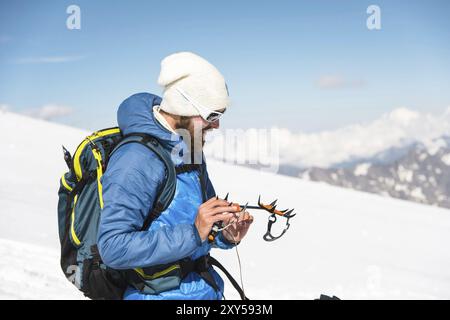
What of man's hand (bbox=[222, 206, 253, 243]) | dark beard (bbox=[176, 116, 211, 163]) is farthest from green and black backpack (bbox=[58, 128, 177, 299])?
man's hand (bbox=[222, 206, 253, 243])

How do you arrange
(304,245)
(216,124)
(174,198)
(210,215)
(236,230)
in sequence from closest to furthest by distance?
(210,215) → (174,198) → (216,124) → (236,230) → (304,245)

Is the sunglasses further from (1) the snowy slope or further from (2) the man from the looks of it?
(1) the snowy slope

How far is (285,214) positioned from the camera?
1953mm

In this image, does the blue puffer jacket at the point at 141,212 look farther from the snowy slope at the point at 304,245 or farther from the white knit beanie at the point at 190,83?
the snowy slope at the point at 304,245

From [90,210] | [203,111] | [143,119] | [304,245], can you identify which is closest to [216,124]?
[203,111]

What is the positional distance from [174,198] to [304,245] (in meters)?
6.63

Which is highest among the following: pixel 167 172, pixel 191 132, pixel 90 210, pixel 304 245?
pixel 191 132

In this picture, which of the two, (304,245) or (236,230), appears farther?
(304,245)

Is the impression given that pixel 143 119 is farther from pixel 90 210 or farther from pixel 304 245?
pixel 304 245

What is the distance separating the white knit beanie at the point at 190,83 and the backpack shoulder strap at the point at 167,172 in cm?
19

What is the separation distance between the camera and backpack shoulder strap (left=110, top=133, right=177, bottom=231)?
175 centimetres

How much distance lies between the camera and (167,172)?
5.80 ft

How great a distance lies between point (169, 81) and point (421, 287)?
609cm

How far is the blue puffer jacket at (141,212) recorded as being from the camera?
1653 mm
